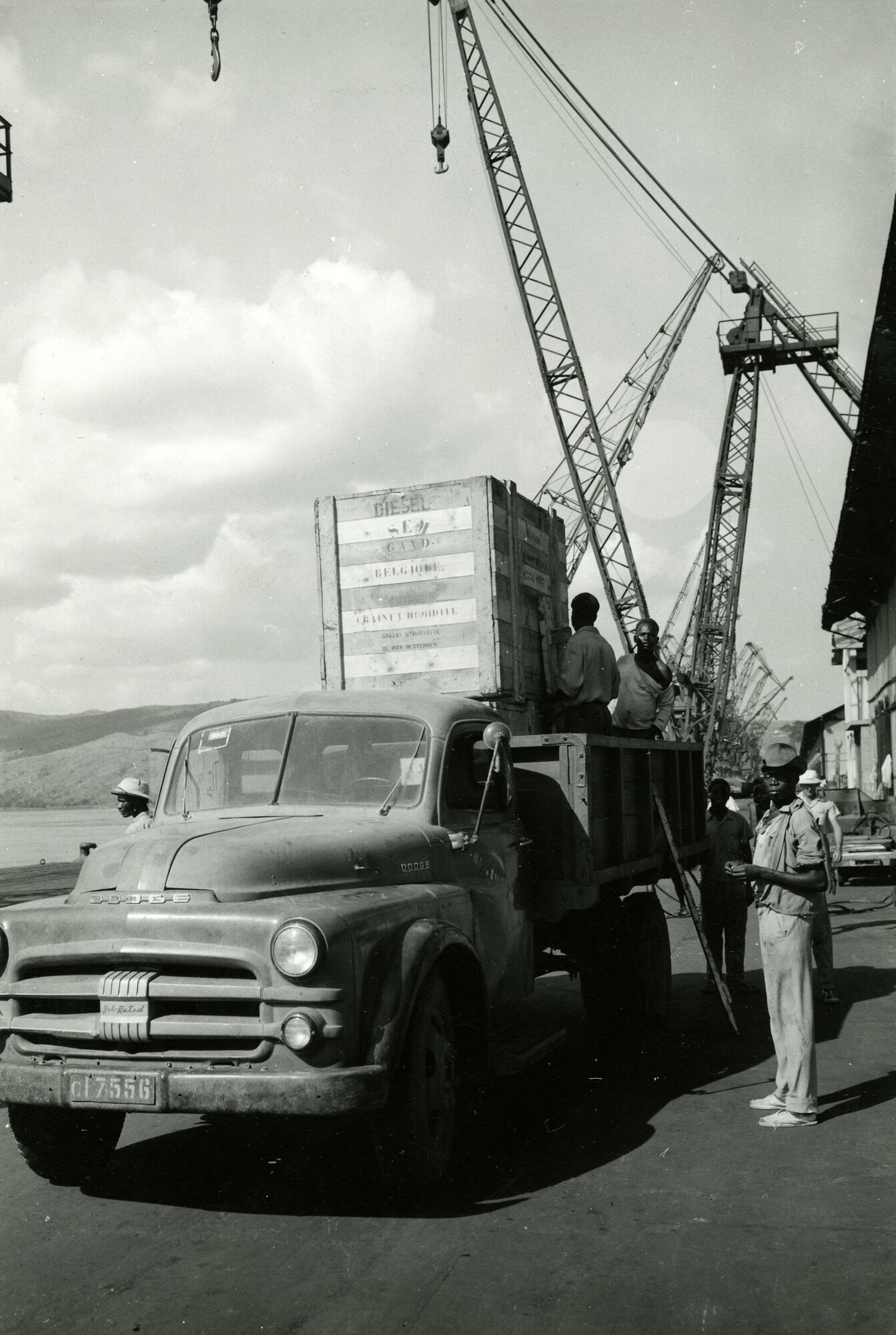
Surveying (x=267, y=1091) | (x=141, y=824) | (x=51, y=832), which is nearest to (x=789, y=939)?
(x=267, y=1091)

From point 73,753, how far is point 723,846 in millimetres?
108138

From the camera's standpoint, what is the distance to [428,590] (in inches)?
321

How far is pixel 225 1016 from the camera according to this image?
4504 millimetres

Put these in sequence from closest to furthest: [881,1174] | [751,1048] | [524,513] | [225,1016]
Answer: [225,1016] → [881,1174] → [751,1048] → [524,513]

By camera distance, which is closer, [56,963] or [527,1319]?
[527,1319]

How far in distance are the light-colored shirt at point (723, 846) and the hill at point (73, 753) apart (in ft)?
185

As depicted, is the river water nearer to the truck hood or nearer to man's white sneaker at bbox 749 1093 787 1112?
the truck hood

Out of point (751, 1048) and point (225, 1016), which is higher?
point (225, 1016)

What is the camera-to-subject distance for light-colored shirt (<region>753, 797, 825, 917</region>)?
5914 mm

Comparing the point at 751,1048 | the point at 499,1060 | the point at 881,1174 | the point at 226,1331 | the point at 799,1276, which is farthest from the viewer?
the point at 751,1048

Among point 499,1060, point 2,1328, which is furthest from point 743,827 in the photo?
point 2,1328

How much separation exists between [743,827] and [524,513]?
353cm

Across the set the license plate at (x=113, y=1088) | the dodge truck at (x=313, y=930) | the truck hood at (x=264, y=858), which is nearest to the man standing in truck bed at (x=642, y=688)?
the dodge truck at (x=313, y=930)

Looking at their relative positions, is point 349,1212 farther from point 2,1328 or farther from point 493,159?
point 493,159
